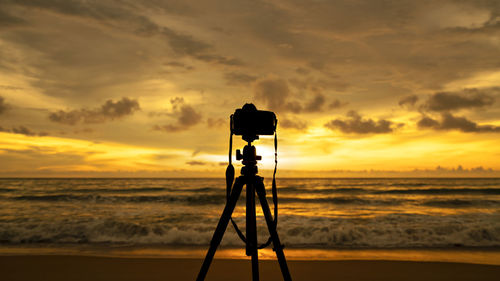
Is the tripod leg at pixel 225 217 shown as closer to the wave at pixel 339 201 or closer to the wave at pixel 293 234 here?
the wave at pixel 293 234

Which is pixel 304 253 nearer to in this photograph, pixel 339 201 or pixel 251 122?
pixel 251 122

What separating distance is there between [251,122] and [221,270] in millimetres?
3196

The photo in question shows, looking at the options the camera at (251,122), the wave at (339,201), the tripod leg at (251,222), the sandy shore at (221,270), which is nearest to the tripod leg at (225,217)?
the tripod leg at (251,222)

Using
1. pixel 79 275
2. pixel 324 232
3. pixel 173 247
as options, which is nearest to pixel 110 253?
pixel 173 247

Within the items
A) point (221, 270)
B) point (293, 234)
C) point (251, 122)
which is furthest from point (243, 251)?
point (251, 122)

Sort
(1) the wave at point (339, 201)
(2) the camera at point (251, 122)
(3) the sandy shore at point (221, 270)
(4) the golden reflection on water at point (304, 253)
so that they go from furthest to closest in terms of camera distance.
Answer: (1) the wave at point (339, 201)
(4) the golden reflection on water at point (304, 253)
(3) the sandy shore at point (221, 270)
(2) the camera at point (251, 122)

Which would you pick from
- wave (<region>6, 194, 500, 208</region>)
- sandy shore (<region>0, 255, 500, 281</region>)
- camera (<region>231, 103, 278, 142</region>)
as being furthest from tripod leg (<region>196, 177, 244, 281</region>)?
wave (<region>6, 194, 500, 208</region>)

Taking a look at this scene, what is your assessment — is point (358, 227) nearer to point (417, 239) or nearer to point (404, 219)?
point (417, 239)

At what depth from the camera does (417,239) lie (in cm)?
779

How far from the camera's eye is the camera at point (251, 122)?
7.93ft

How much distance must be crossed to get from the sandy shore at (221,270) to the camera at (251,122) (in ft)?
9.09

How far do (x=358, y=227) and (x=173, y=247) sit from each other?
4778 millimetres

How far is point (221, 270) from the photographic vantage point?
15.8 feet

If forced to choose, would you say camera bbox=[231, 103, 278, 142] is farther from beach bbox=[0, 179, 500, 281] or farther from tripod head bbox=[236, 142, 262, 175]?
beach bbox=[0, 179, 500, 281]
